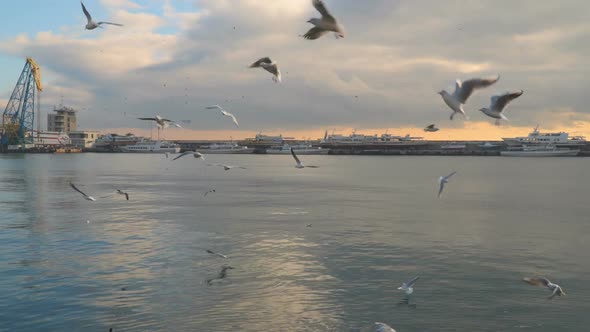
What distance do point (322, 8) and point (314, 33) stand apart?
71cm

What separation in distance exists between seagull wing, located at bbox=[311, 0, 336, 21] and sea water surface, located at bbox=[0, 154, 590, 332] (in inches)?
280

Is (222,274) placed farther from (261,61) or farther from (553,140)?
(553,140)

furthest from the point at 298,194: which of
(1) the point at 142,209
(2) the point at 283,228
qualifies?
(2) the point at 283,228

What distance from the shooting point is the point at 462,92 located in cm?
953

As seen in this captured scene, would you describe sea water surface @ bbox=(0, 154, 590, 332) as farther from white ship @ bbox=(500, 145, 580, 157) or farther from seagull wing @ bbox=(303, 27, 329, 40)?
white ship @ bbox=(500, 145, 580, 157)

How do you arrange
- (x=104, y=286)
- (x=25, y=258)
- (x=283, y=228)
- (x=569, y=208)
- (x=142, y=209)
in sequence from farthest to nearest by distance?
(x=569, y=208), (x=142, y=209), (x=283, y=228), (x=25, y=258), (x=104, y=286)

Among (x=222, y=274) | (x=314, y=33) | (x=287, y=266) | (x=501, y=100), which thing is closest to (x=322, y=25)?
(x=314, y=33)

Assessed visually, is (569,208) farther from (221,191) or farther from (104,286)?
(104,286)

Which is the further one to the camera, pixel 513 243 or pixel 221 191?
pixel 221 191

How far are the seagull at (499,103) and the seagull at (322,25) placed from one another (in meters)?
2.91

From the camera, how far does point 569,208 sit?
122 ft

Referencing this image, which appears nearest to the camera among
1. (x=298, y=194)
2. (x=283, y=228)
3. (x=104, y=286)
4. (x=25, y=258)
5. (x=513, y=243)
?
(x=104, y=286)

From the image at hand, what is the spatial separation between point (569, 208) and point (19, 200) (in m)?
37.7

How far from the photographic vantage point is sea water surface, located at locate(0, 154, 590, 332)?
44.8 ft
